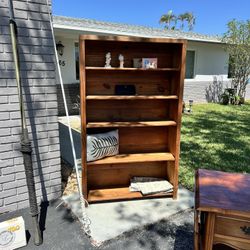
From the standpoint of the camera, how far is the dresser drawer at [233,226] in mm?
1412

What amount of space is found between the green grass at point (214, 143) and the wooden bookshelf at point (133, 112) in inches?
28.1

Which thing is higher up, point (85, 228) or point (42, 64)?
point (42, 64)

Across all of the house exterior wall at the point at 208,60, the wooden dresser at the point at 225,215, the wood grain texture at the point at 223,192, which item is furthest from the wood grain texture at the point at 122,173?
the house exterior wall at the point at 208,60

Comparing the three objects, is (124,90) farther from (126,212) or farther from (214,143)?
(214,143)

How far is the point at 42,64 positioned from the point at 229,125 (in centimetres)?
581

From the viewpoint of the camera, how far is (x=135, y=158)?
2.95 m

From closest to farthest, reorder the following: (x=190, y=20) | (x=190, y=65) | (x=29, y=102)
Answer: (x=29, y=102) < (x=190, y=65) < (x=190, y=20)

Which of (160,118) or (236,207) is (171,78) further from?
(236,207)

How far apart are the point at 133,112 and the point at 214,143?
2.90m

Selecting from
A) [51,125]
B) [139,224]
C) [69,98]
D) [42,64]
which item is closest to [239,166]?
[139,224]

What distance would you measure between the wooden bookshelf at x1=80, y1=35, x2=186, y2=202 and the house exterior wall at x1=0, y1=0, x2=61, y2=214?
42 cm

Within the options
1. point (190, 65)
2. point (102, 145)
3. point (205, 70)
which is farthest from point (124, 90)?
point (205, 70)

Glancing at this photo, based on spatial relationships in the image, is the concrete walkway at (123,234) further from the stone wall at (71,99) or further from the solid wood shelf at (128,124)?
the stone wall at (71,99)

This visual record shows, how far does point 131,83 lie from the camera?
2.94 meters
